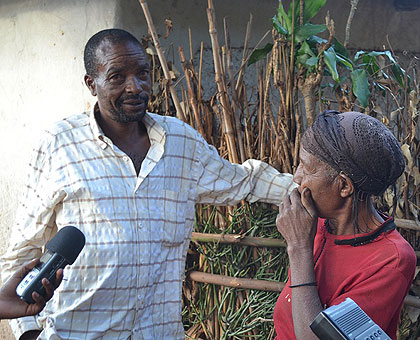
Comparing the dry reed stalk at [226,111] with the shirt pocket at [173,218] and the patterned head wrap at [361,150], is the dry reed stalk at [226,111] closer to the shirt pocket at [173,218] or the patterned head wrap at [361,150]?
the shirt pocket at [173,218]

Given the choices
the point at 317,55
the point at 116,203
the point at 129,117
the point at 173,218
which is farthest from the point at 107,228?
the point at 317,55

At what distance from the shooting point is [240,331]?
2955mm

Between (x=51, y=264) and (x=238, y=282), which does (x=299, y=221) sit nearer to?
(x=51, y=264)

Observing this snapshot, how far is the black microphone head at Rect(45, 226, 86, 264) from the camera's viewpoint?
5.66ft

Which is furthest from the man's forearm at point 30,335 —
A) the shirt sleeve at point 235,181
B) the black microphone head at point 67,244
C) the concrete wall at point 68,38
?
the concrete wall at point 68,38

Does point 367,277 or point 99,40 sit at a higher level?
point 99,40

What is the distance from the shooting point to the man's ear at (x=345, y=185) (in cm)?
182

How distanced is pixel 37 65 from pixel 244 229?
7.23 feet

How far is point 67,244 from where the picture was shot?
5.78 feet

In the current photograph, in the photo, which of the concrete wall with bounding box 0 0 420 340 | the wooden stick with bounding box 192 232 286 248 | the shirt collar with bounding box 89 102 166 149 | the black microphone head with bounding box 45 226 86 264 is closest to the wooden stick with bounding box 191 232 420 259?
the wooden stick with bounding box 192 232 286 248

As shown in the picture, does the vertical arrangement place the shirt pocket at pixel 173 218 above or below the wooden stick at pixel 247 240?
above

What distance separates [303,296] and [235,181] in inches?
35.9

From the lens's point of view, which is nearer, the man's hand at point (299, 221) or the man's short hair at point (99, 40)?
the man's hand at point (299, 221)

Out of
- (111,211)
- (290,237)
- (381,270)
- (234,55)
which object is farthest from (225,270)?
(234,55)
